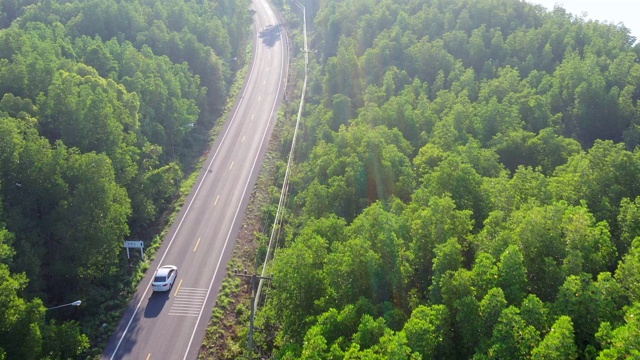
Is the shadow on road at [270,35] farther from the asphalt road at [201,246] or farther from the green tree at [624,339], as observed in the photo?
the green tree at [624,339]

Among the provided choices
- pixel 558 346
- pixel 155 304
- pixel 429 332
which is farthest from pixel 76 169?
pixel 558 346

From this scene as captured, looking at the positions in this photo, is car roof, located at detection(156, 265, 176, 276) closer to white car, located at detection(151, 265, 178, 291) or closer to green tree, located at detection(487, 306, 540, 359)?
white car, located at detection(151, 265, 178, 291)

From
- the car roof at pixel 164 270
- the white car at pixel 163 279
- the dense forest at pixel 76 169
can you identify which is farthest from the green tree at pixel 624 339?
the car roof at pixel 164 270

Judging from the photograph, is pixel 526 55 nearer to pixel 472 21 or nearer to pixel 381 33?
pixel 472 21

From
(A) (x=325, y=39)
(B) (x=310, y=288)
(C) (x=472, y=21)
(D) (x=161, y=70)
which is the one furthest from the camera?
(A) (x=325, y=39)

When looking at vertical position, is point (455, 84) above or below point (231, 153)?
above

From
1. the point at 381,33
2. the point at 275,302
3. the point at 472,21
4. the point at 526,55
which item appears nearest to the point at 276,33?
the point at 381,33
